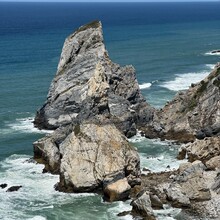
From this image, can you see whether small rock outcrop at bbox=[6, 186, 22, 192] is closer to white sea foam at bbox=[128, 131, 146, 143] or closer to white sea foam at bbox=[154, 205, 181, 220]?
white sea foam at bbox=[154, 205, 181, 220]

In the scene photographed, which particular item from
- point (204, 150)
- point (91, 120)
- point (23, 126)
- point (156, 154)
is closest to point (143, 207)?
point (204, 150)

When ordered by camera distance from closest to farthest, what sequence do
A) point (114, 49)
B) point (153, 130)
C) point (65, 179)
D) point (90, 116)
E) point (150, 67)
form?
point (65, 179) → point (90, 116) → point (153, 130) → point (150, 67) → point (114, 49)

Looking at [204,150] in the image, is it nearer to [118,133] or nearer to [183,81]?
[118,133]

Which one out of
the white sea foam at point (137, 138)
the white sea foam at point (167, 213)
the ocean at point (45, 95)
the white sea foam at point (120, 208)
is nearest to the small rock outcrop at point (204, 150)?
the ocean at point (45, 95)

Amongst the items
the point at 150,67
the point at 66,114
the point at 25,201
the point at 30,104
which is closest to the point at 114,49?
the point at 150,67

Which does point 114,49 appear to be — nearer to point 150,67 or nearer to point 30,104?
point 150,67

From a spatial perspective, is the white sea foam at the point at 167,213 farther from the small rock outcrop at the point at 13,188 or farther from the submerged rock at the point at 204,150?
the small rock outcrop at the point at 13,188

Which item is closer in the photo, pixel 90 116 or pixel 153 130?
pixel 90 116
